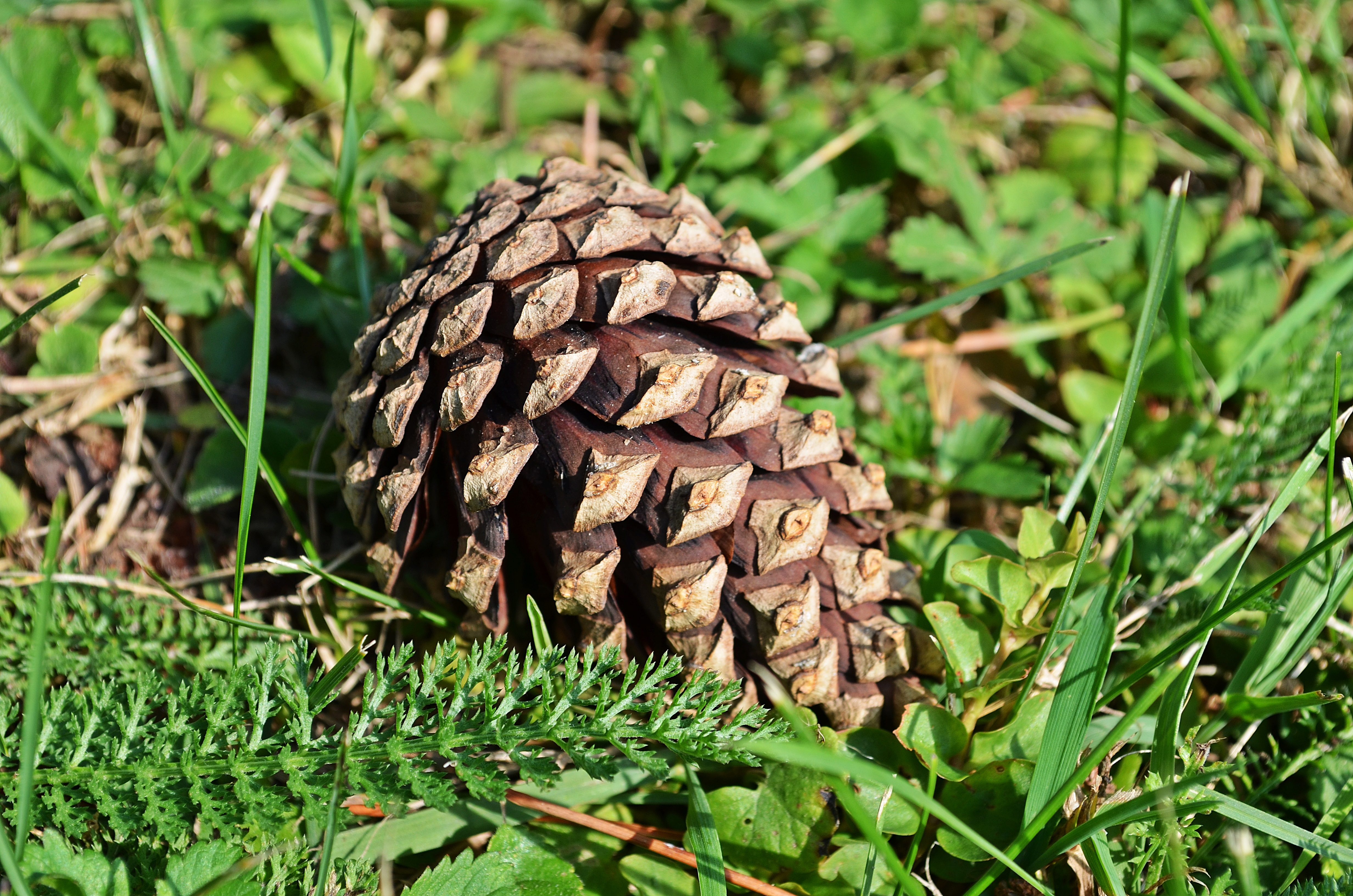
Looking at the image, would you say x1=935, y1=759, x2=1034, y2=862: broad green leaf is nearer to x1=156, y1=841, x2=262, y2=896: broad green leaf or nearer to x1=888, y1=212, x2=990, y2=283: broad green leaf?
x1=156, y1=841, x2=262, y2=896: broad green leaf

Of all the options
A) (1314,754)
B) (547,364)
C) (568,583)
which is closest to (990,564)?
(1314,754)

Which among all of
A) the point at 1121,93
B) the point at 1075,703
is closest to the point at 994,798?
the point at 1075,703

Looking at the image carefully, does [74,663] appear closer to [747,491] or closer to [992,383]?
[747,491]

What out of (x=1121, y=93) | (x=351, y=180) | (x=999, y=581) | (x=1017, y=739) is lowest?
(x=1017, y=739)

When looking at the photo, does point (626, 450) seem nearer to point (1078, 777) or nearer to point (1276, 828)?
point (1078, 777)

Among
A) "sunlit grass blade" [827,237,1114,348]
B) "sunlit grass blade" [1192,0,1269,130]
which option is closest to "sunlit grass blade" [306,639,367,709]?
"sunlit grass blade" [827,237,1114,348]
